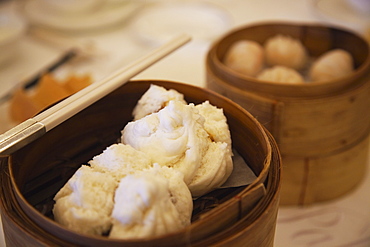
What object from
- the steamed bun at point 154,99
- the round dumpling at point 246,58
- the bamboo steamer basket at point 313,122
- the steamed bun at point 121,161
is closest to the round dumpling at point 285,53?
the round dumpling at point 246,58

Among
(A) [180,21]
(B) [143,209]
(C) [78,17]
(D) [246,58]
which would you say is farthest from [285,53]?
(C) [78,17]

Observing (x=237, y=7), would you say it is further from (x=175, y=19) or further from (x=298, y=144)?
(x=298, y=144)

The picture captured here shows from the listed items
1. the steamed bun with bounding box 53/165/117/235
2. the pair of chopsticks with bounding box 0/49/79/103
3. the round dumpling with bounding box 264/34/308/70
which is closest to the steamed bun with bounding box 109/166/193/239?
the steamed bun with bounding box 53/165/117/235

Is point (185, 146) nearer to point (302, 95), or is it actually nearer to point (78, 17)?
point (302, 95)

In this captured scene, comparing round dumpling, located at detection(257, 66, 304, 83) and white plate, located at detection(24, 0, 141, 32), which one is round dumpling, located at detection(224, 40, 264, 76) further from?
white plate, located at detection(24, 0, 141, 32)

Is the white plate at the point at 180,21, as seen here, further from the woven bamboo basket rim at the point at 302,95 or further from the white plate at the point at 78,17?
the woven bamboo basket rim at the point at 302,95

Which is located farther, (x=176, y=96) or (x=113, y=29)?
(x=113, y=29)

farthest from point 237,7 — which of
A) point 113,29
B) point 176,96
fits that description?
point 176,96
